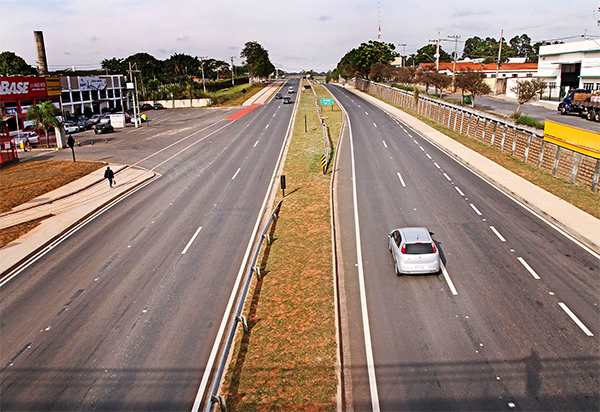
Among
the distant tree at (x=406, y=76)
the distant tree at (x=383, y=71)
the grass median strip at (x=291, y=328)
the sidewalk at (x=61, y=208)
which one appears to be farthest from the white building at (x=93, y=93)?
the grass median strip at (x=291, y=328)

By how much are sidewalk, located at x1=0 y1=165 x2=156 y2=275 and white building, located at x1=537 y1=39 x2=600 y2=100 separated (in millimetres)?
66916

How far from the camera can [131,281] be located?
16.8 metres

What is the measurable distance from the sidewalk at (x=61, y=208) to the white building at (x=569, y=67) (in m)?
66.9

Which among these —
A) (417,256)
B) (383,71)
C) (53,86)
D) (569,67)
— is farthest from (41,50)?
(569,67)

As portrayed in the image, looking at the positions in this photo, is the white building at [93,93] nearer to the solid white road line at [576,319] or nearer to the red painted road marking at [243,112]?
the red painted road marking at [243,112]

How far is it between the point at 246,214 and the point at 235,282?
8013 millimetres

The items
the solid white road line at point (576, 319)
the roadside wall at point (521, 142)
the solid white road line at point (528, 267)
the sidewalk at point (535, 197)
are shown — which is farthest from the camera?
the roadside wall at point (521, 142)

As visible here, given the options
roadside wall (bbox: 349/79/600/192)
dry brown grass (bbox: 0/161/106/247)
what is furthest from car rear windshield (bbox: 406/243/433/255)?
dry brown grass (bbox: 0/161/106/247)

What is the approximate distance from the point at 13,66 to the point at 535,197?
130 meters

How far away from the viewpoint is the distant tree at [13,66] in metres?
108

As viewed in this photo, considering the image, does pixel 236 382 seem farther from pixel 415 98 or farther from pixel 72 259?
pixel 415 98

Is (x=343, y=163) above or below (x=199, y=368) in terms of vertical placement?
above

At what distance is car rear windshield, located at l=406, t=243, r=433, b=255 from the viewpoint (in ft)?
52.0

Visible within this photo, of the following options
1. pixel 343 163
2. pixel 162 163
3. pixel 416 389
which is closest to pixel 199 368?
pixel 416 389
